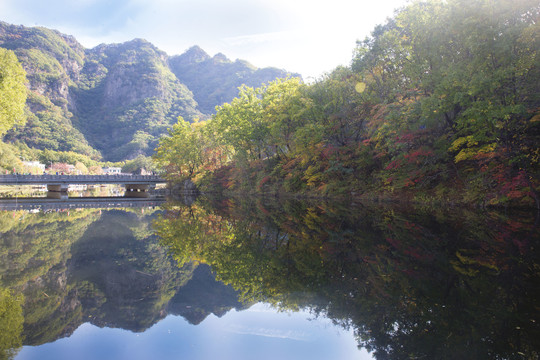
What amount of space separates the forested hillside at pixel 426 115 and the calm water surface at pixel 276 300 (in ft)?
30.0

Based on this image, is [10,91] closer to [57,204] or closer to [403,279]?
[57,204]

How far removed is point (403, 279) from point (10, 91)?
37.9 meters

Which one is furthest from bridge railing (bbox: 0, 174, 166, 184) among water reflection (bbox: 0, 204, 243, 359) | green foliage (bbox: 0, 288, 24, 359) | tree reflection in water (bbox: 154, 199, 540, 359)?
green foliage (bbox: 0, 288, 24, 359)

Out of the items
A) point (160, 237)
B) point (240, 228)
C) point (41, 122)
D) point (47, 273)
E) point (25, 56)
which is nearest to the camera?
point (47, 273)

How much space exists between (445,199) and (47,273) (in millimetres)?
19845

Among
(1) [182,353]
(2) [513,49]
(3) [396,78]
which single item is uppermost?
(3) [396,78]

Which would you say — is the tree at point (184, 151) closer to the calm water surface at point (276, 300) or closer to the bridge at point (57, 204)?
the bridge at point (57, 204)

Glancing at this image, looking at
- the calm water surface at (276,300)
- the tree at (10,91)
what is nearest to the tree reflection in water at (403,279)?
the calm water surface at (276,300)

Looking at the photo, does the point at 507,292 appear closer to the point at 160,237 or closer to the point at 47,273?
the point at 47,273

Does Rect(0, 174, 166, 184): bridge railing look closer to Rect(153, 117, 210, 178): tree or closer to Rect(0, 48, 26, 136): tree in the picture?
Rect(153, 117, 210, 178): tree

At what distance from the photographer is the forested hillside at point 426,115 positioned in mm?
14711

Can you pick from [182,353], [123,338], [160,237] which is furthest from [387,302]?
[160,237]

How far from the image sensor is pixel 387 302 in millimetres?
4277

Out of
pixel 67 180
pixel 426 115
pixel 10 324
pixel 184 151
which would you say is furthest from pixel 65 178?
pixel 10 324
